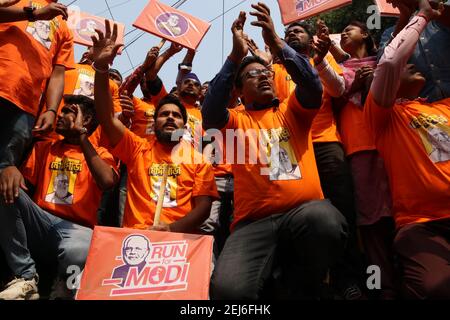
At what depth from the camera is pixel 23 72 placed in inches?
136

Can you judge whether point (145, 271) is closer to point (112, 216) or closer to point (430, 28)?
point (112, 216)

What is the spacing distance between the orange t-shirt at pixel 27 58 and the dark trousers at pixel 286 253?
186 cm

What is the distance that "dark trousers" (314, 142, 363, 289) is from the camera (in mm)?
3502

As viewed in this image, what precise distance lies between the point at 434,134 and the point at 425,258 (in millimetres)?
895

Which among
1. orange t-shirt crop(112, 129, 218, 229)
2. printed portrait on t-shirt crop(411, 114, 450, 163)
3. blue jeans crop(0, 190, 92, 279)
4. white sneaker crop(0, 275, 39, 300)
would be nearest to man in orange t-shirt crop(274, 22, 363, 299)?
printed portrait on t-shirt crop(411, 114, 450, 163)

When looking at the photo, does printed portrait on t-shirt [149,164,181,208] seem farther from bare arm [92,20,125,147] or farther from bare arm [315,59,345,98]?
bare arm [315,59,345,98]

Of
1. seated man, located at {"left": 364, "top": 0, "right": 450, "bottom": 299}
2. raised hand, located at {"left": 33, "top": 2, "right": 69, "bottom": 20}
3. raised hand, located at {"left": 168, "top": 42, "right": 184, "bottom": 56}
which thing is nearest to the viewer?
seated man, located at {"left": 364, "top": 0, "right": 450, "bottom": 299}

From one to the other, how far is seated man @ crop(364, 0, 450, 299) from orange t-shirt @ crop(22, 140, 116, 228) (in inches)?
89.2

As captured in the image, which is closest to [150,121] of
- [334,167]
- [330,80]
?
[330,80]

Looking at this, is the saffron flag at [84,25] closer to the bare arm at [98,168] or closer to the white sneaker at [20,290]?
the bare arm at [98,168]

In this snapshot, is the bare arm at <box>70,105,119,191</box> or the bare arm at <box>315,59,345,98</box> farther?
the bare arm at <box>70,105,119,191</box>

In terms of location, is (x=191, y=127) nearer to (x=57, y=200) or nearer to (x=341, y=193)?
(x=57, y=200)

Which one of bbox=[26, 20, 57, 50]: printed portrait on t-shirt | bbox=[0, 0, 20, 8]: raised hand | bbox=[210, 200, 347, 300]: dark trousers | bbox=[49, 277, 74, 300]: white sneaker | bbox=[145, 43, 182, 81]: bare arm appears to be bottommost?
bbox=[49, 277, 74, 300]: white sneaker

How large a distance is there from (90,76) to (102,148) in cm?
114
